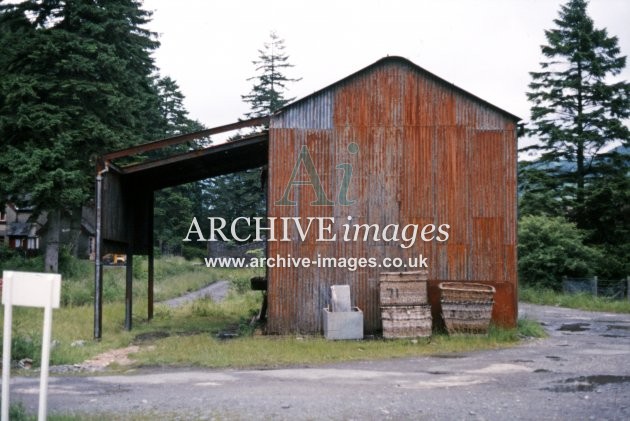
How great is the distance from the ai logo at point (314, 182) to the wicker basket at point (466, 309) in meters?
3.31

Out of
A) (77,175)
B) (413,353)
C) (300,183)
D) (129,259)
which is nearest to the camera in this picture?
(413,353)

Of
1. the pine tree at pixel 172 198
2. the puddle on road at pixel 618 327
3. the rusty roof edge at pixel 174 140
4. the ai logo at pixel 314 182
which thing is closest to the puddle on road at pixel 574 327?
the puddle on road at pixel 618 327

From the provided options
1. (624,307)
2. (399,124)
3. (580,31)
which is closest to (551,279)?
(624,307)

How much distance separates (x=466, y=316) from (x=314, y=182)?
4806 mm

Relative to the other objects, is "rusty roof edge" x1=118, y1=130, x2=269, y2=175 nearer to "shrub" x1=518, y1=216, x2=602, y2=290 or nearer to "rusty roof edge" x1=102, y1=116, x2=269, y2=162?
"rusty roof edge" x1=102, y1=116, x2=269, y2=162

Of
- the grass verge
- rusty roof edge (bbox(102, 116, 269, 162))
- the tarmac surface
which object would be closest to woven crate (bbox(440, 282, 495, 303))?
the tarmac surface

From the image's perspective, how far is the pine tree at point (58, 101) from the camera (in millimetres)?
27500

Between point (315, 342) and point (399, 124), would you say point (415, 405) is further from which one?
point (399, 124)

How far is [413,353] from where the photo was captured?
1346cm

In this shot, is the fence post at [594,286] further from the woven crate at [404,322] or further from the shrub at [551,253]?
the woven crate at [404,322]

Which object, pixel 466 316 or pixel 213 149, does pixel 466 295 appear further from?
pixel 213 149

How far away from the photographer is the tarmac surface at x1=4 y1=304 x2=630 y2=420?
8.24 m

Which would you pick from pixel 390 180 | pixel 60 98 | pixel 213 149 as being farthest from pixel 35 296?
pixel 60 98

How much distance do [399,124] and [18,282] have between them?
11792 millimetres
